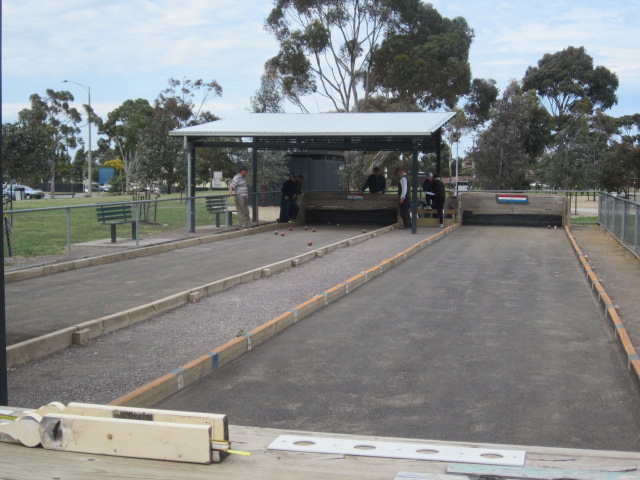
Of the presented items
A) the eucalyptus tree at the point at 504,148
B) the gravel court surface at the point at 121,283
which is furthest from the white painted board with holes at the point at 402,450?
the eucalyptus tree at the point at 504,148

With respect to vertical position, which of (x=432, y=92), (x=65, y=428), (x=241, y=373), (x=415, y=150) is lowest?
(x=241, y=373)

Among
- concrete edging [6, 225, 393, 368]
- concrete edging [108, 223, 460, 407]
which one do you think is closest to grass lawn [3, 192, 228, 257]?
concrete edging [6, 225, 393, 368]

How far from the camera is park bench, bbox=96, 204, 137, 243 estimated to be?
15957 millimetres

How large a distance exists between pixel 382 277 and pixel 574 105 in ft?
180

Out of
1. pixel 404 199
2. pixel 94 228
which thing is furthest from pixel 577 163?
pixel 94 228

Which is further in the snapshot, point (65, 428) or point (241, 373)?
point (241, 373)

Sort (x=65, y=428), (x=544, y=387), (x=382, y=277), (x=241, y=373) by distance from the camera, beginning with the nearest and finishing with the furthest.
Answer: (x=65, y=428) → (x=544, y=387) → (x=241, y=373) → (x=382, y=277)

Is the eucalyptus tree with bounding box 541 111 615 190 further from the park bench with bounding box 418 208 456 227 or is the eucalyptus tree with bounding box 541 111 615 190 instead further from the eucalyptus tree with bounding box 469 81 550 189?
the park bench with bounding box 418 208 456 227

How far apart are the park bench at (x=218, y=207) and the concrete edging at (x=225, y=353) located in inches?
369

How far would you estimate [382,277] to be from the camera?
12.8 meters

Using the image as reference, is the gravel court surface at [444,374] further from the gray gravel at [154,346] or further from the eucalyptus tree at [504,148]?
the eucalyptus tree at [504,148]

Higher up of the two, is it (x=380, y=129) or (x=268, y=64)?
(x=268, y=64)

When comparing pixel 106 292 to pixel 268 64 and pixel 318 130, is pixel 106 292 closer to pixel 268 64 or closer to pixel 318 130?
pixel 318 130

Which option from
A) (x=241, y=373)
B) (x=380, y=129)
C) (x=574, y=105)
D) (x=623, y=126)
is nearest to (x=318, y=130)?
(x=380, y=129)
